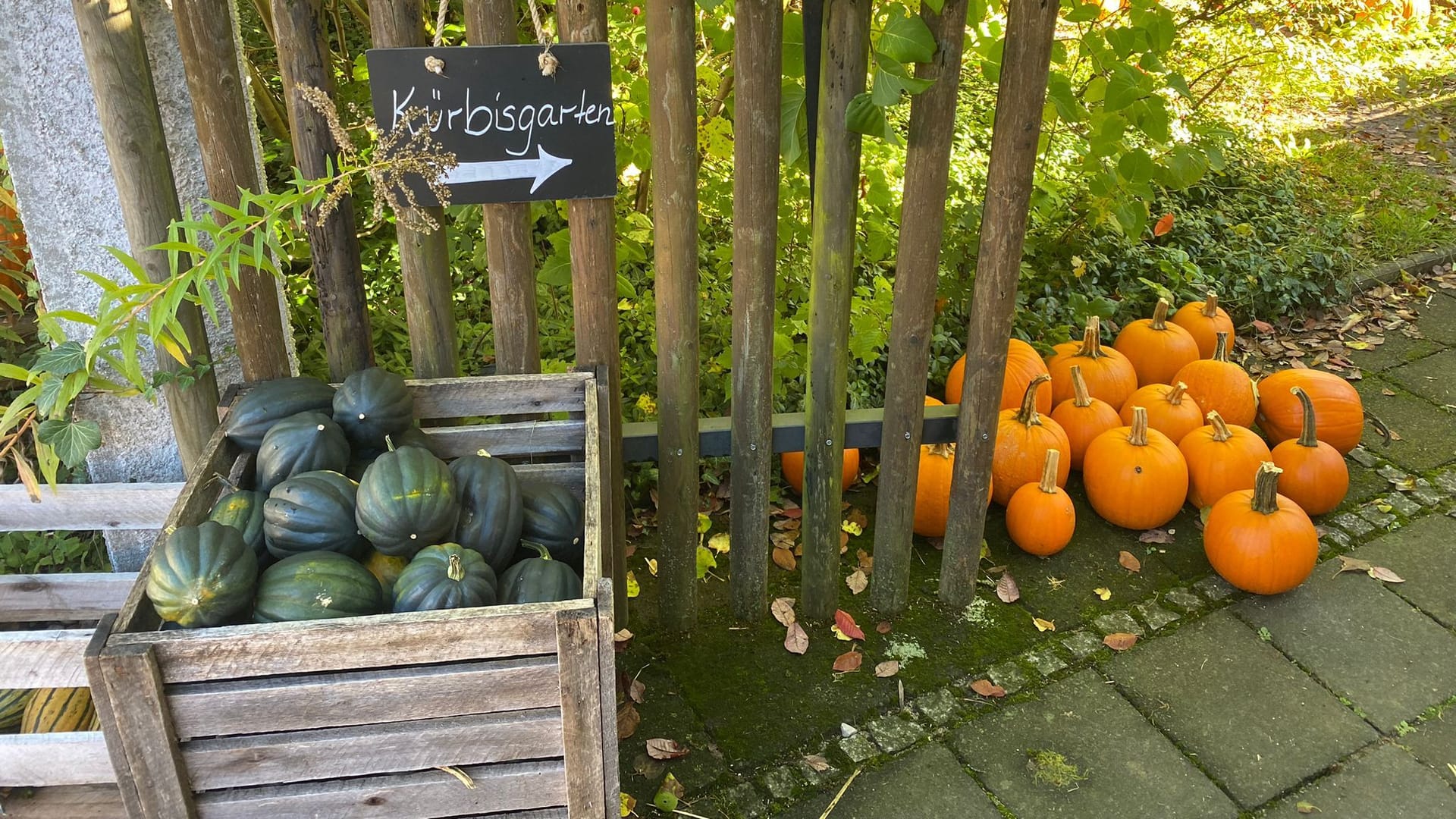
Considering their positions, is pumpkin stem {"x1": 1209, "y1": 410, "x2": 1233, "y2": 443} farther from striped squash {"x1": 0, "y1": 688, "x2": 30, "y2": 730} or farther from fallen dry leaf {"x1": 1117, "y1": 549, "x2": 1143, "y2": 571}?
striped squash {"x1": 0, "y1": 688, "x2": 30, "y2": 730}

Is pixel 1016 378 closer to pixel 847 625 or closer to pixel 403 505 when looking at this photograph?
pixel 847 625

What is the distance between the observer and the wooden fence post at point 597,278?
233cm

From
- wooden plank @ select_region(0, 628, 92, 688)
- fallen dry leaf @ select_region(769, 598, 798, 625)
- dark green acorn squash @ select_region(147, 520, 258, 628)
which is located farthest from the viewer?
fallen dry leaf @ select_region(769, 598, 798, 625)

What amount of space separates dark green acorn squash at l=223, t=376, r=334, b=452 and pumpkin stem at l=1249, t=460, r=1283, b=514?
275 cm

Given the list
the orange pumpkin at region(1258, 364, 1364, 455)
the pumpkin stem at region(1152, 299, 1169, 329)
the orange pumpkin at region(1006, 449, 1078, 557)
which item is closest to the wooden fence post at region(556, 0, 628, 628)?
the orange pumpkin at region(1006, 449, 1078, 557)

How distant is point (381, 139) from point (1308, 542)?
2954 millimetres

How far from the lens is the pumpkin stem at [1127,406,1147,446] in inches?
138

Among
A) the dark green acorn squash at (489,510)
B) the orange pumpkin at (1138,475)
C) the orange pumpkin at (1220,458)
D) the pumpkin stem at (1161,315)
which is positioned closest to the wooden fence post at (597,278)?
the dark green acorn squash at (489,510)

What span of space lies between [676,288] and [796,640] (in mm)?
1163

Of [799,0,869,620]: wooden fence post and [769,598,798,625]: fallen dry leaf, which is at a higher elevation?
[799,0,869,620]: wooden fence post

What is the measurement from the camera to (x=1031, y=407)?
3.59 m

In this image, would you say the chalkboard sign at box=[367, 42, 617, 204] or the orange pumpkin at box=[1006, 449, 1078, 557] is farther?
the orange pumpkin at box=[1006, 449, 1078, 557]

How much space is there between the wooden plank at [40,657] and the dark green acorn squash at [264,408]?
0.51 m

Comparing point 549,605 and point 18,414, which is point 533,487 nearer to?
point 549,605
